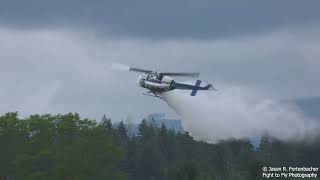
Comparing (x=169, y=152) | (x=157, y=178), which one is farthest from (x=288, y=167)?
(x=169, y=152)

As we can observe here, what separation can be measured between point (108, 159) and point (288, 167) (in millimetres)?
21962

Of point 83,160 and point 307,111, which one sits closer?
point 307,111

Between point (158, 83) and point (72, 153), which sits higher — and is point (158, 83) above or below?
above

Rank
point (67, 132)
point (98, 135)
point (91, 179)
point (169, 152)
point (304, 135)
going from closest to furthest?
point (304, 135), point (91, 179), point (98, 135), point (67, 132), point (169, 152)

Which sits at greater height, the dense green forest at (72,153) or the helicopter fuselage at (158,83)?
the helicopter fuselage at (158,83)

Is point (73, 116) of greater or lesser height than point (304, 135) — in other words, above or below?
above

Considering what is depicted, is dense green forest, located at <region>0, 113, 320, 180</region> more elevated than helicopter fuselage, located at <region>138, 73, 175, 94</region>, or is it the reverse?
helicopter fuselage, located at <region>138, 73, 175, 94</region>

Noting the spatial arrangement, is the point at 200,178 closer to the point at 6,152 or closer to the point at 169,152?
the point at 6,152

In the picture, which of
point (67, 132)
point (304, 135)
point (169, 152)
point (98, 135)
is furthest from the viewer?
point (169, 152)

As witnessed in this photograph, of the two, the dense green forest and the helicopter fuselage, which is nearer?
the helicopter fuselage

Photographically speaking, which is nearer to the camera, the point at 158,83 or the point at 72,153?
the point at 158,83

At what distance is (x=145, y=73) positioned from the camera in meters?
110

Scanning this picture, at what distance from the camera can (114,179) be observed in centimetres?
11775

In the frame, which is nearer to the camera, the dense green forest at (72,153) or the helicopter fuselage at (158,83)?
the helicopter fuselage at (158,83)
